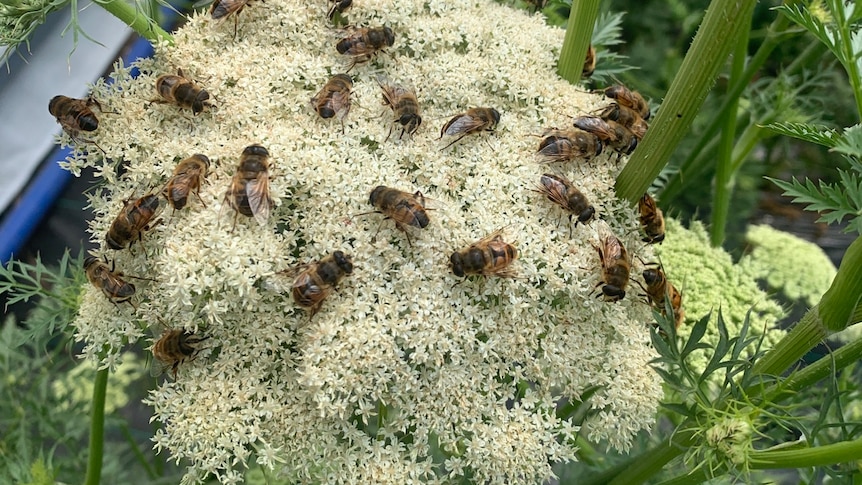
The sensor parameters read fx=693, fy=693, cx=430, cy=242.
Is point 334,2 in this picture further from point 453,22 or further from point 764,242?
point 764,242

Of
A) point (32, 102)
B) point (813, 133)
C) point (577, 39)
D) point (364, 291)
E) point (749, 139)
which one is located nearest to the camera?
point (813, 133)

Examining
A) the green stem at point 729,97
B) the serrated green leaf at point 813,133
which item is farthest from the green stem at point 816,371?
the green stem at point 729,97

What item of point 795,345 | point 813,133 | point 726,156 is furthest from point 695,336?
point 726,156

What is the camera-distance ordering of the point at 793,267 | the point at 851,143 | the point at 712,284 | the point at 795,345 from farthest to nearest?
the point at 793,267 → the point at 712,284 → the point at 795,345 → the point at 851,143

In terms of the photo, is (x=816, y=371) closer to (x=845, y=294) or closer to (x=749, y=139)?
(x=845, y=294)

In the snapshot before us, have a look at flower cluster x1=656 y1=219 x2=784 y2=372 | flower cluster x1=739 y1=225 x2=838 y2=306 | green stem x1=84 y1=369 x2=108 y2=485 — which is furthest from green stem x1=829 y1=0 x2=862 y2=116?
green stem x1=84 y1=369 x2=108 y2=485

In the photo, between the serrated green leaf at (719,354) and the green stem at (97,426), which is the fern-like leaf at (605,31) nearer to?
the serrated green leaf at (719,354)
